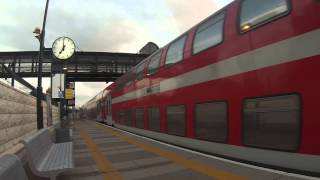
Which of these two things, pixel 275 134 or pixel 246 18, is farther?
pixel 246 18

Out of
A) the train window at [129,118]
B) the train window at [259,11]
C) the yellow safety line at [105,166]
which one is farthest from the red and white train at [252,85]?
the train window at [129,118]

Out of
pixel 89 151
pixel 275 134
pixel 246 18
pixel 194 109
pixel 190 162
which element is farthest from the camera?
pixel 89 151

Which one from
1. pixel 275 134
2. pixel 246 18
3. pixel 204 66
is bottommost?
pixel 275 134

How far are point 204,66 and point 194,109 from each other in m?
1.28

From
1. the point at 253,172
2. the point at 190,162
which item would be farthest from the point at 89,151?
the point at 253,172

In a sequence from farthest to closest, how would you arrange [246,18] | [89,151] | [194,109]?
[89,151] → [194,109] → [246,18]

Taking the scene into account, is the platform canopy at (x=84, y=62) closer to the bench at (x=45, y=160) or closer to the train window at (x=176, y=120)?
the train window at (x=176, y=120)

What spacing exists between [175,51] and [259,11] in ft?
16.9

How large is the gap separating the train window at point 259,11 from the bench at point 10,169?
4.87m

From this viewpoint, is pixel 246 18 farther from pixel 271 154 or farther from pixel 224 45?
pixel 271 154

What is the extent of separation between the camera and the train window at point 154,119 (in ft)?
47.9

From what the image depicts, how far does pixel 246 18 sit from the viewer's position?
324 inches

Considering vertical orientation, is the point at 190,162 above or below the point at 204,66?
below

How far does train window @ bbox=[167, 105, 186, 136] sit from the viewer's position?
11.7 meters
